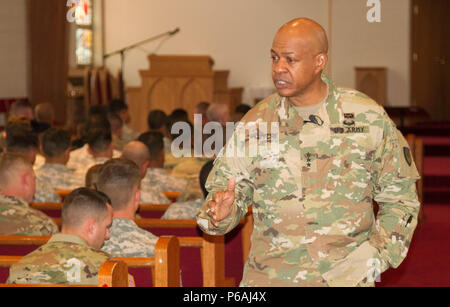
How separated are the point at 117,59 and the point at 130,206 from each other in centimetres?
1142

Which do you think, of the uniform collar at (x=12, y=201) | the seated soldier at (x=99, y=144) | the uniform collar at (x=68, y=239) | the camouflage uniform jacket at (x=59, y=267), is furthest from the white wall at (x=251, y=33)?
the camouflage uniform jacket at (x=59, y=267)

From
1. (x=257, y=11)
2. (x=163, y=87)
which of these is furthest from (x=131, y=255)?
(x=257, y=11)

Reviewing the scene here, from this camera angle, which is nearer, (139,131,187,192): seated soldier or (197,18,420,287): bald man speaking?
(197,18,420,287): bald man speaking

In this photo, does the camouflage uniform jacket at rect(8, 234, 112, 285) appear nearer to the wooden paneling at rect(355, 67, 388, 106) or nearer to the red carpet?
the red carpet

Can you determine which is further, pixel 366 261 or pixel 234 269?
pixel 234 269

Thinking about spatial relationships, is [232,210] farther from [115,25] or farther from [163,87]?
[115,25]

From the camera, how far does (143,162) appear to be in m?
4.95

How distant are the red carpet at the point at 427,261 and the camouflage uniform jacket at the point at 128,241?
2.26 metres

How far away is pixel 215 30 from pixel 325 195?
12.6 meters

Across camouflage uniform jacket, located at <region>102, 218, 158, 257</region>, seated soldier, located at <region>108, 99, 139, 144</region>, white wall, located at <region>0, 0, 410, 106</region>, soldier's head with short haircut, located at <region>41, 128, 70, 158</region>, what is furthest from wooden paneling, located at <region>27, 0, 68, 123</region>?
camouflage uniform jacket, located at <region>102, 218, 158, 257</region>

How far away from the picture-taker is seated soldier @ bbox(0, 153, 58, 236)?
3840mm

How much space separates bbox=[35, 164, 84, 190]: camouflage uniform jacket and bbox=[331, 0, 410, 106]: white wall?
9.21m

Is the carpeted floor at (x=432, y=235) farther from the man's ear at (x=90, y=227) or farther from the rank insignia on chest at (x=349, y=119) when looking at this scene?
the rank insignia on chest at (x=349, y=119)
